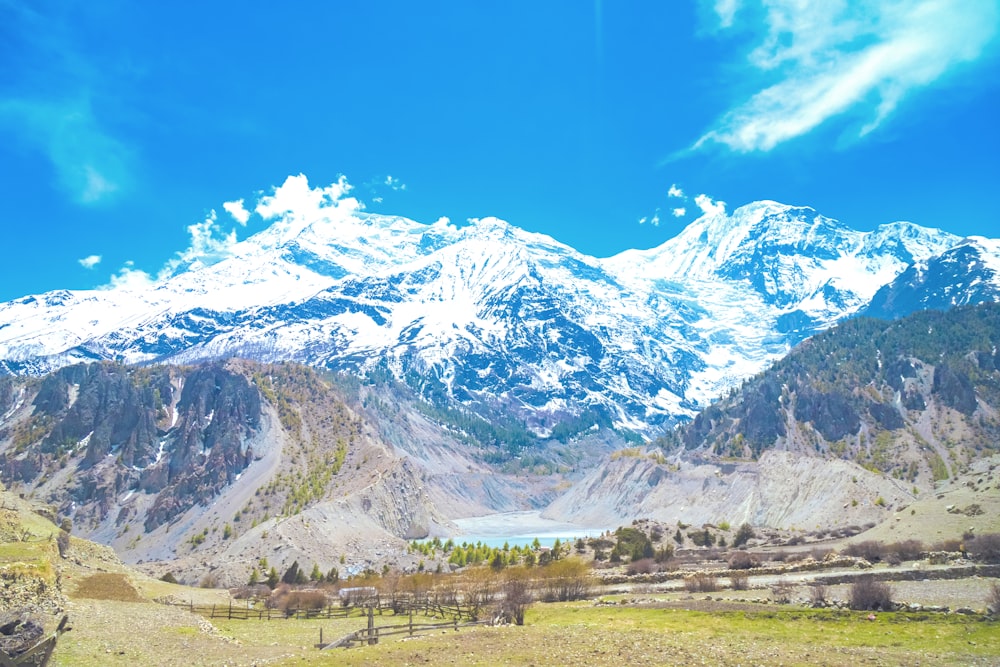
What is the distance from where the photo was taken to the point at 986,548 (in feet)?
215

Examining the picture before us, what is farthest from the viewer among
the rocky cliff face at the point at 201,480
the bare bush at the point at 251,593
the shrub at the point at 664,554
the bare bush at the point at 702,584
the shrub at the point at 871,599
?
the rocky cliff face at the point at 201,480

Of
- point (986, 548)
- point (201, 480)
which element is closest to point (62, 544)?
point (986, 548)

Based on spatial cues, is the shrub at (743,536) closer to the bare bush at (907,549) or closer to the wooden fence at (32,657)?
the bare bush at (907,549)

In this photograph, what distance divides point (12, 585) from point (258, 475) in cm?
14646

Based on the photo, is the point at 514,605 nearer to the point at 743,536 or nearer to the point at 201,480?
the point at 743,536

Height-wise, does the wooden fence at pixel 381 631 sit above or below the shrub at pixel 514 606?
below

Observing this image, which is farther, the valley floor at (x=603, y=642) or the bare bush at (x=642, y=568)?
the bare bush at (x=642, y=568)

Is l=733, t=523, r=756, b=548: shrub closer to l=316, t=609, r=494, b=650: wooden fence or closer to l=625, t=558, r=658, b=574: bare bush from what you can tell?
l=625, t=558, r=658, b=574: bare bush

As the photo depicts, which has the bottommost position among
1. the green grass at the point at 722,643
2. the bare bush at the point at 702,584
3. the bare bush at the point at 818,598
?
the bare bush at the point at 702,584

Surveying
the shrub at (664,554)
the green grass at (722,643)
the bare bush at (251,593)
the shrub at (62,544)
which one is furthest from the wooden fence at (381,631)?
the shrub at (664,554)

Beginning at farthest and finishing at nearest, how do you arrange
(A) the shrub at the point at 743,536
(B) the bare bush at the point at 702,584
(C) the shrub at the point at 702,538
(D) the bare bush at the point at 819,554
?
(C) the shrub at the point at 702,538 < (A) the shrub at the point at 743,536 < (D) the bare bush at the point at 819,554 < (B) the bare bush at the point at 702,584

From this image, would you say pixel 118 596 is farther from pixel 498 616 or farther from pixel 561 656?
pixel 561 656

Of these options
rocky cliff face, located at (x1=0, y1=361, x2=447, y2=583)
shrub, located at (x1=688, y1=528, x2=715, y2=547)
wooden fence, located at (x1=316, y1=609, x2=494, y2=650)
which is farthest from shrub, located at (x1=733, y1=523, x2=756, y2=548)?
wooden fence, located at (x1=316, y1=609, x2=494, y2=650)

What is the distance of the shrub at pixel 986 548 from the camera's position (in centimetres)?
6328
